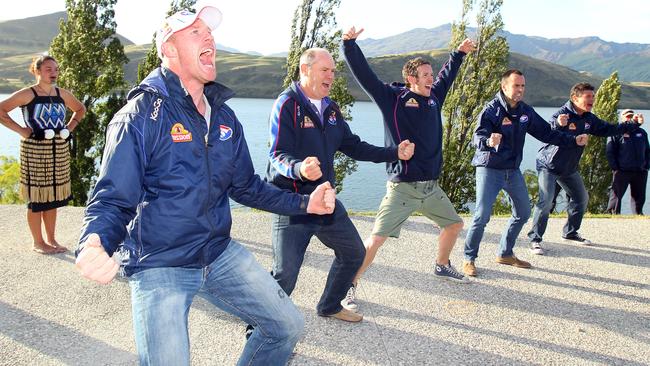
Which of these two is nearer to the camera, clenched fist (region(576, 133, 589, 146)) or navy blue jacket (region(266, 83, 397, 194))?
navy blue jacket (region(266, 83, 397, 194))

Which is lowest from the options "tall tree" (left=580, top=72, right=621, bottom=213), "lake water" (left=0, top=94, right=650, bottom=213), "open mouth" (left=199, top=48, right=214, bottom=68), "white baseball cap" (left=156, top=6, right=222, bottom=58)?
"lake water" (left=0, top=94, right=650, bottom=213)

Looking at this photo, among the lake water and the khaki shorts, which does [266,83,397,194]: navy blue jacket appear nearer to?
the khaki shorts

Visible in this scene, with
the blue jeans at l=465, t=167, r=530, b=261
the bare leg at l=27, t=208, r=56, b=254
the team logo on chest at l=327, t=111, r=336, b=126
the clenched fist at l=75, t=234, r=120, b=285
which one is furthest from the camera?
the bare leg at l=27, t=208, r=56, b=254

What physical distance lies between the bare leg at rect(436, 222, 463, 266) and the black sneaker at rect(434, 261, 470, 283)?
56 mm

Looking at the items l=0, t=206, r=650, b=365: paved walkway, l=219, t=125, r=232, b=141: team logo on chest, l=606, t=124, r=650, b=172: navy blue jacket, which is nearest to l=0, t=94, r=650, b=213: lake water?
l=606, t=124, r=650, b=172: navy blue jacket

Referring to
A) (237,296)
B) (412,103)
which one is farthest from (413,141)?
(237,296)

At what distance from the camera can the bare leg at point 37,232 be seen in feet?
20.6

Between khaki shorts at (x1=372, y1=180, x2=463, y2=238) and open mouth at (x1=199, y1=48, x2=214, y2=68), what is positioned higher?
open mouth at (x1=199, y1=48, x2=214, y2=68)

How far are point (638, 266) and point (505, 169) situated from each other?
94.6 inches

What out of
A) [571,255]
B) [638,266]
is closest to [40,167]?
[571,255]

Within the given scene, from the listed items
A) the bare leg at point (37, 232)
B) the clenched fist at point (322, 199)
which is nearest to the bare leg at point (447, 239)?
the clenched fist at point (322, 199)

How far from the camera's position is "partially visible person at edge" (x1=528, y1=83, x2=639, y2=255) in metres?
6.84

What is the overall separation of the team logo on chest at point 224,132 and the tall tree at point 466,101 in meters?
19.6

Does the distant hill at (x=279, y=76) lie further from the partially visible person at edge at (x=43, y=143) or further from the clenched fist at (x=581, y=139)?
the clenched fist at (x=581, y=139)
